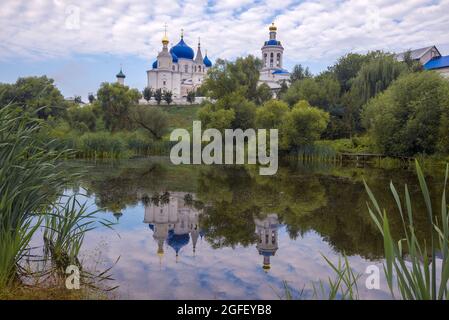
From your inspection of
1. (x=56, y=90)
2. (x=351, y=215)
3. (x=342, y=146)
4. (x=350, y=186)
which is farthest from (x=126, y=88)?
(x=351, y=215)

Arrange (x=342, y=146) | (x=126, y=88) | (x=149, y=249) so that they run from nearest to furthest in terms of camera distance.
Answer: (x=149, y=249), (x=342, y=146), (x=126, y=88)

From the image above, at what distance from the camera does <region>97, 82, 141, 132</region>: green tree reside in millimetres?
34903

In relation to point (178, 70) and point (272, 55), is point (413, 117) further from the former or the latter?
point (178, 70)

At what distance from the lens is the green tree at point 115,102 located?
1374 inches

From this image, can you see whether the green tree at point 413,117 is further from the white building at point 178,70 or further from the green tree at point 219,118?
the white building at point 178,70

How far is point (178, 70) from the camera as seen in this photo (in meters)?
72.8

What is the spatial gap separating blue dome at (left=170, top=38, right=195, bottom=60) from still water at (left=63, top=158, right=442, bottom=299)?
6473cm

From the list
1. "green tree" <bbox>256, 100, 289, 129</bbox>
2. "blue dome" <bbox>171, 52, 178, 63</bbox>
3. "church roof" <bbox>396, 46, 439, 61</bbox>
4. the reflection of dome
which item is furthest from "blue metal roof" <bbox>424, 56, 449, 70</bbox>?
the reflection of dome

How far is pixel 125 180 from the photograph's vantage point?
43.2ft

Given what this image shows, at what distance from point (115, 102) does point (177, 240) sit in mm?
30745

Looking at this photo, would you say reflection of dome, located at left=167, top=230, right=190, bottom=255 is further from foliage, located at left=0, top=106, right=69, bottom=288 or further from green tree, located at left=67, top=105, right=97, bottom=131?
green tree, located at left=67, top=105, right=97, bottom=131

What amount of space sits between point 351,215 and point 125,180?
24.6 feet

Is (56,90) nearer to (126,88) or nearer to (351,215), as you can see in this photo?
(126,88)

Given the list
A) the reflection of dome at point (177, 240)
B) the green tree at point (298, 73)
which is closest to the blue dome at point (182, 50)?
the green tree at point (298, 73)
